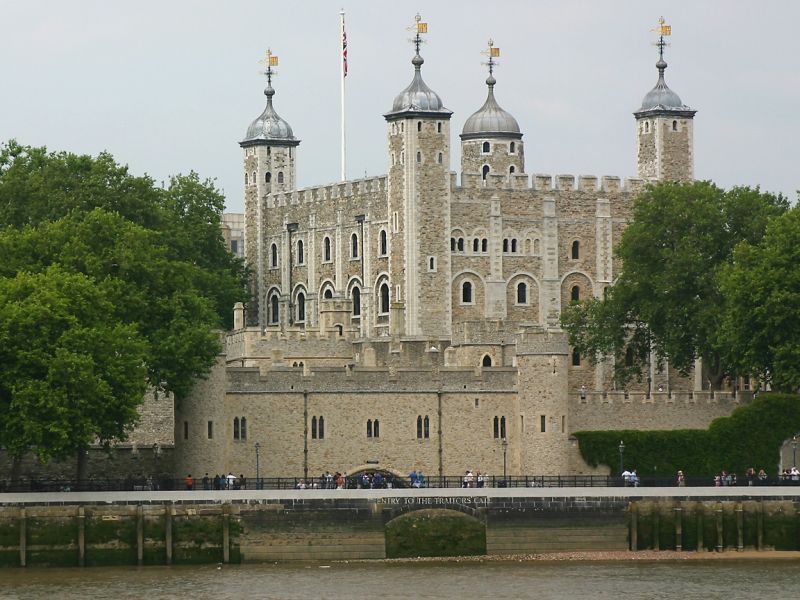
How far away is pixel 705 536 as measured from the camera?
8212 centimetres

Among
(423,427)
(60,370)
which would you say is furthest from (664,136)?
(60,370)

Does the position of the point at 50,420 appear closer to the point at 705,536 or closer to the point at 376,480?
the point at 376,480

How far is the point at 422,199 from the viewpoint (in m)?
118

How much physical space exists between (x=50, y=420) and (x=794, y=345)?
1050 inches

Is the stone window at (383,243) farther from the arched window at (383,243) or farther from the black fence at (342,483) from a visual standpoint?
the black fence at (342,483)

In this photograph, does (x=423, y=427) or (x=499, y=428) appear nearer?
(x=423, y=427)

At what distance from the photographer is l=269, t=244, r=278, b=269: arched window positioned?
12988 centimetres

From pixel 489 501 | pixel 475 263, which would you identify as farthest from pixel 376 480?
pixel 475 263

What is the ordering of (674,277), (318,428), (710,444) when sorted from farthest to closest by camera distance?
(674,277), (710,444), (318,428)

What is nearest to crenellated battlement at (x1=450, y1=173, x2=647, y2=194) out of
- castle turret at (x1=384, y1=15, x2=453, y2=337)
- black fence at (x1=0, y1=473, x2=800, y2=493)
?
castle turret at (x1=384, y1=15, x2=453, y2=337)

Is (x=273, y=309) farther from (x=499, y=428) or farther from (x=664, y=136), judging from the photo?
(x=499, y=428)

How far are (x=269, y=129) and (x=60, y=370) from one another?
170ft

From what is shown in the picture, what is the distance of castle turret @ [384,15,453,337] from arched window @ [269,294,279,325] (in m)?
11.4

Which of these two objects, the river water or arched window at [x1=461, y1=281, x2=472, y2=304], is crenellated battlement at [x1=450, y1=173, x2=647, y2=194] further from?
the river water
